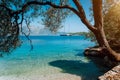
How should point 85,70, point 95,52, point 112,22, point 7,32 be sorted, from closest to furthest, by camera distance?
1. point 7,32
2. point 85,70
3. point 112,22
4. point 95,52

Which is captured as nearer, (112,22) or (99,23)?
(99,23)

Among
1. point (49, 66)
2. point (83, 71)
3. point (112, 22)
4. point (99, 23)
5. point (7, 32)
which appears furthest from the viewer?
point (112, 22)

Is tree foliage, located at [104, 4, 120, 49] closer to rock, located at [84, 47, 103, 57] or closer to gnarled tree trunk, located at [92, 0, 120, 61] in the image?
rock, located at [84, 47, 103, 57]

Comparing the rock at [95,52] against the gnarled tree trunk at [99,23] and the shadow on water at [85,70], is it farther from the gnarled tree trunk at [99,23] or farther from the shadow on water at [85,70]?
the gnarled tree trunk at [99,23]

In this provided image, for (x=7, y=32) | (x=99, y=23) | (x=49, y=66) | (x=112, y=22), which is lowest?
(x=49, y=66)

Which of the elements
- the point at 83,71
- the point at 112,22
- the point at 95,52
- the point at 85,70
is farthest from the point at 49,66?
the point at 95,52

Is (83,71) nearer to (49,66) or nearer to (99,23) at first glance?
(49,66)

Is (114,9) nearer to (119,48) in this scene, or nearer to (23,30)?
(119,48)

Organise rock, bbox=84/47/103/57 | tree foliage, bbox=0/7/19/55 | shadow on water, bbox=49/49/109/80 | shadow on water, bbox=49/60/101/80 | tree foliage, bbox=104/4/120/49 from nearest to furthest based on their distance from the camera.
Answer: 1. tree foliage, bbox=0/7/19/55
2. shadow on water, bbox=49/60/101/80
3. shadow on water, bbox=49/49/109/80
4. tree foliage, bbox=104/4/120/49
5. rock, bbox=84/47/103/57

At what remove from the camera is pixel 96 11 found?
1246 centimetres

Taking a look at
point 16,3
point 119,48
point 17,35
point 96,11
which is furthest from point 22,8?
point 119,48

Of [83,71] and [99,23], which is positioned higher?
[99,23]

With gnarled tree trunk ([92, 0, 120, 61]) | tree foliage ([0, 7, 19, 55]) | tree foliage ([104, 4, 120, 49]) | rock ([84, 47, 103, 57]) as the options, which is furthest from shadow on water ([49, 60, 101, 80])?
rock ([84, 47, 103, 57])

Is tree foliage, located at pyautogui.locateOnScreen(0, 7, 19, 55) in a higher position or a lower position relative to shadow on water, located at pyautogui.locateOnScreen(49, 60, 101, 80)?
higher
